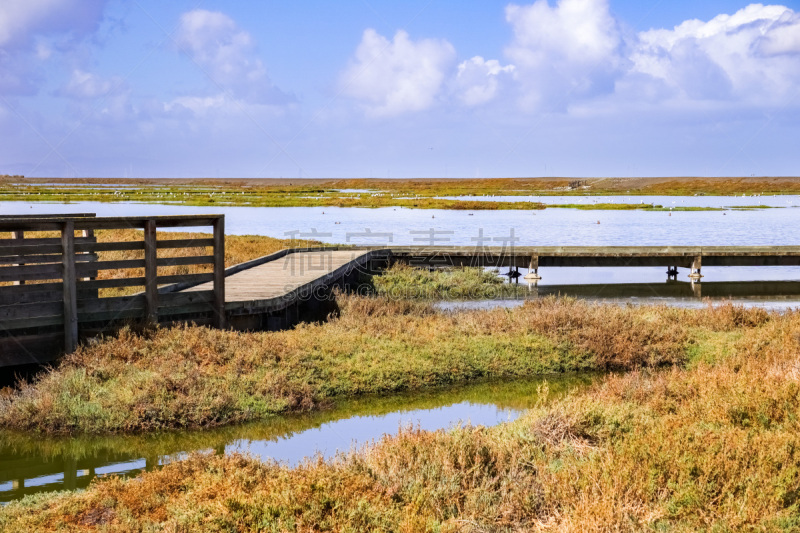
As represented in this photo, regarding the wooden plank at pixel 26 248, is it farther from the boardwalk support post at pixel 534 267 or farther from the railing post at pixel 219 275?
the boardwalk support post at pixel 534 267

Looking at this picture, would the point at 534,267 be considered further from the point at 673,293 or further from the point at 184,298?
the point at 184,298

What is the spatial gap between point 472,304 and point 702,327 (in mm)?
6711

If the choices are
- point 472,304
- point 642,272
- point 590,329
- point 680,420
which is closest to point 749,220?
point 642,272

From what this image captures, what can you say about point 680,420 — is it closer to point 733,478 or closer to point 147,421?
point 733,478

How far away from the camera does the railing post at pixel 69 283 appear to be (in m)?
9.93

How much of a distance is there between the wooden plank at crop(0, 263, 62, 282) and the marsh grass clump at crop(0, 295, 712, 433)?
43.8 inches

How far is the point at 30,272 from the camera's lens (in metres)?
9.77

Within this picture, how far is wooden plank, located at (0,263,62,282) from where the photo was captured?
9648 millimetres

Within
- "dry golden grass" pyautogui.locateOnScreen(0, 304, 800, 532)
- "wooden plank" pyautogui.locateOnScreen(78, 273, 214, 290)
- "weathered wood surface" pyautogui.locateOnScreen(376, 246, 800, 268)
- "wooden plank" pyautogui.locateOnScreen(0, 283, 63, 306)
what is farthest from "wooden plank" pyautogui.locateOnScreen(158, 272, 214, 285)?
"weathered wood surface" pyautogui.locateOnScreen(376, 246, 800, 268)

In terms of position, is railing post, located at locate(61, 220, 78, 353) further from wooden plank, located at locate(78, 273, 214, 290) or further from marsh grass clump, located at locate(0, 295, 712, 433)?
wooden plank, located at locate(78, 273, 214, 290)

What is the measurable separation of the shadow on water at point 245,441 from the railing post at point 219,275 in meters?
3.06

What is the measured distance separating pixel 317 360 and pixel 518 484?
216 inches

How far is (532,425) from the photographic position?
702cm

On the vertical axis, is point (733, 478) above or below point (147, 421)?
above
